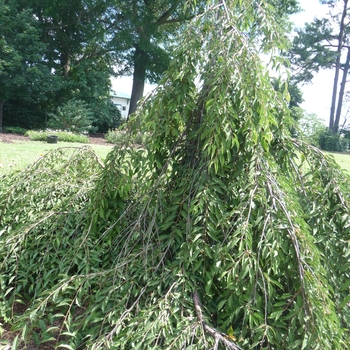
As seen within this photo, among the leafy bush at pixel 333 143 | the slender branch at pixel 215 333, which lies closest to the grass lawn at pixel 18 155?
the slender branch at pixel 215 333

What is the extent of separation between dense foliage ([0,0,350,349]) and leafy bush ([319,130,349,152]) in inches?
880

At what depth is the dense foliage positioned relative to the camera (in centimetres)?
153

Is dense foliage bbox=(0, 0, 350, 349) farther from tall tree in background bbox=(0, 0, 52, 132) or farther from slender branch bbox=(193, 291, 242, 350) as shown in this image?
tall tree in background bbox=(0, 0, 52, 132)

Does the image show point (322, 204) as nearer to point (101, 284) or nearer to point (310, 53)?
point (101, 284)

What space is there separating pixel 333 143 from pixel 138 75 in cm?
1292

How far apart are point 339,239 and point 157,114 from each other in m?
1.14

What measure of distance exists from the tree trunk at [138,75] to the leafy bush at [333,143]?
39.2ft

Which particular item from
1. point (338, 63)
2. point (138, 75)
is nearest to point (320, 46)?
point (338, 63)

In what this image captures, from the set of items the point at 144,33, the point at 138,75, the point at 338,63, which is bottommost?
the point at 138,75

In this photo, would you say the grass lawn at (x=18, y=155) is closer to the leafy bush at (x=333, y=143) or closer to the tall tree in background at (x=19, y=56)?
the tall tree in background at (x=19, y=56)

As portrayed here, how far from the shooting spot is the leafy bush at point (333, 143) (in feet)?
74.0

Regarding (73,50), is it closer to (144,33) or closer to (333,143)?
(144,33)

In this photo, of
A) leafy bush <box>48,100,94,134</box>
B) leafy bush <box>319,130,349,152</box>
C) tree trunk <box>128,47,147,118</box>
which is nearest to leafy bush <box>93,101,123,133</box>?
tree trunk <box>128,47,147,118</box>

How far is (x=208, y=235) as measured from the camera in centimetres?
176
